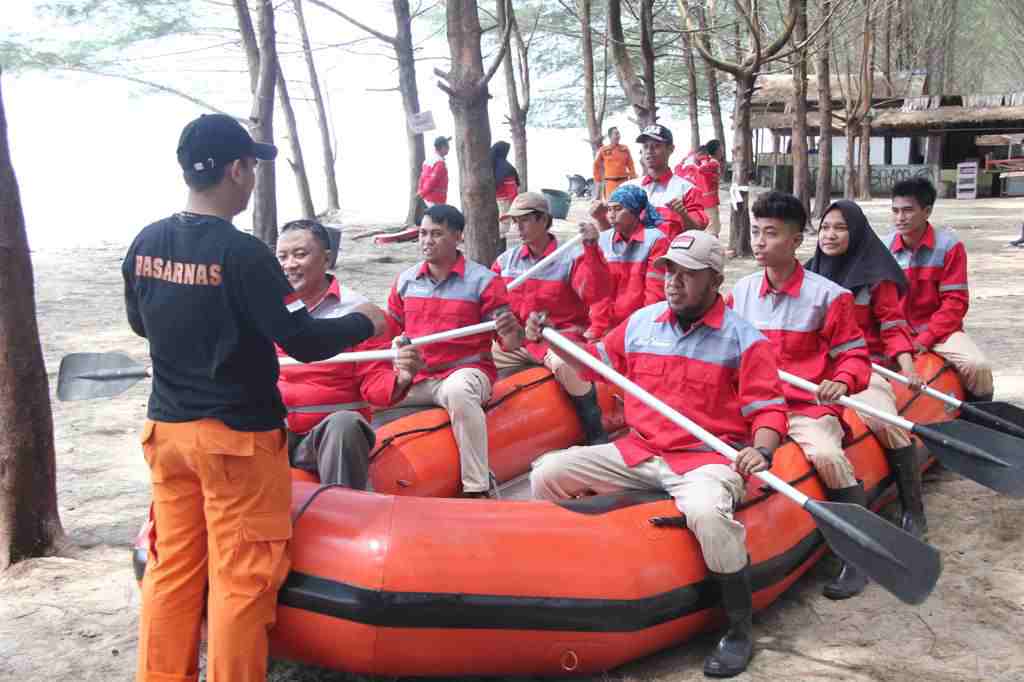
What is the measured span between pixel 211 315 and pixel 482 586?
4.01 ft

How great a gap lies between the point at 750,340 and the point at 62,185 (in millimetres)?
42294

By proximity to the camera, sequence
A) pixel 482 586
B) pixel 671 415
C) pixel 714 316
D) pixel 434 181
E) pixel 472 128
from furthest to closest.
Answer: pixel 434 181
pixel 472 128
pixel 714 316
pixel 671 415
pixel 482 586

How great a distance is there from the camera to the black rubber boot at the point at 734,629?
11.0 ft

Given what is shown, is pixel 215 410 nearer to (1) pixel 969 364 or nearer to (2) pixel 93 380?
(2) pixel 93 380

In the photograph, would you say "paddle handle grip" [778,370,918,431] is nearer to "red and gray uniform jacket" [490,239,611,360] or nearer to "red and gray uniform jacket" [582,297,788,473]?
"red and gray uniform jacket" [582,297,788,473]

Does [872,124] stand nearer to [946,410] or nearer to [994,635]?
[946,410]

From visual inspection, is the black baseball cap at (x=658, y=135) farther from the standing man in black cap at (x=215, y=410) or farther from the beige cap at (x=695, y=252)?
the standing man in black cap at (x=215, y=410)

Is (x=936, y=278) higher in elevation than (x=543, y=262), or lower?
lower

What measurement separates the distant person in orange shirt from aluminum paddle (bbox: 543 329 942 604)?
39.2 ft

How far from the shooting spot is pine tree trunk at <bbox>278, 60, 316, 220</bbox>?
16.7 m

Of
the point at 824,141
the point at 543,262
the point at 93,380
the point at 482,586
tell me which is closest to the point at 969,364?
the point at 543,262

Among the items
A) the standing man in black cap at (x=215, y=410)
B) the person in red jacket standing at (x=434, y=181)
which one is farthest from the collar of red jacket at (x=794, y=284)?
the person in red jacket standing at (x=434, y=181)

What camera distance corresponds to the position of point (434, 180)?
43.3 ft

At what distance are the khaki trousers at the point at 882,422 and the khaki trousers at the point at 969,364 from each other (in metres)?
0.97
